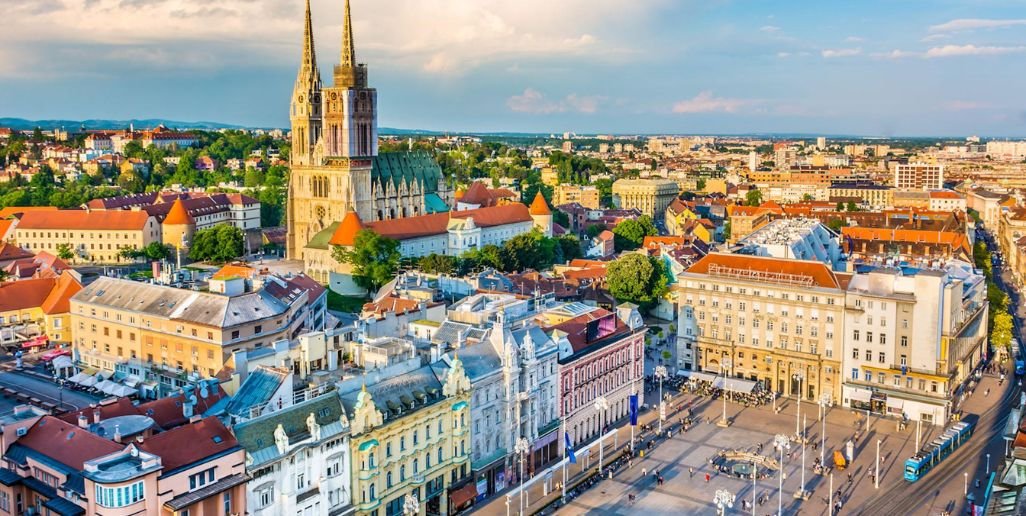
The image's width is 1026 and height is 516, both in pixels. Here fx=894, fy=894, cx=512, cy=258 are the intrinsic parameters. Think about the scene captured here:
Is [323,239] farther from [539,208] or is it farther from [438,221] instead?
[539,208]

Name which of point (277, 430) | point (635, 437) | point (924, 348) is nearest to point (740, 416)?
point (635, 437)

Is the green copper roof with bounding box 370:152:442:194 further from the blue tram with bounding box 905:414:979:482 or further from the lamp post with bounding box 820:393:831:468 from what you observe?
the blue tram with bounding box 905:414:979:482

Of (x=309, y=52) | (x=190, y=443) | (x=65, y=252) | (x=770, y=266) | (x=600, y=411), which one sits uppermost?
(x=309, y=52)

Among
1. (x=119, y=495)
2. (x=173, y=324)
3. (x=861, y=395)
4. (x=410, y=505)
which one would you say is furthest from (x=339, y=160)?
(x=119, y=495)

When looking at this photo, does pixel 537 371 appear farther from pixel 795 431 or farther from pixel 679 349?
pixel 679 349

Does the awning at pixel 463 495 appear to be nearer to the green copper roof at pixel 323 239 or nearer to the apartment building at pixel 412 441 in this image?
the apartment building at pixel 412 441

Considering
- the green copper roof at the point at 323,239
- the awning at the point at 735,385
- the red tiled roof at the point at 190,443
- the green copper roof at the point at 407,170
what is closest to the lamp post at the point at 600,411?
the awning at the point at 735,385
